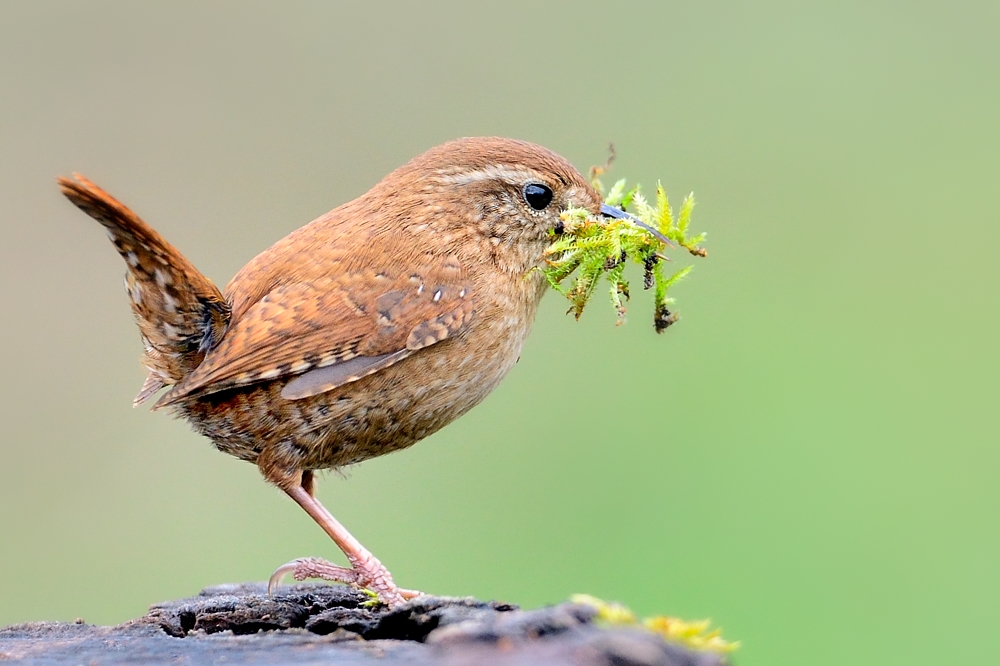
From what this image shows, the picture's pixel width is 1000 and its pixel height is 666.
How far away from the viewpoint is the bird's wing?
416cm

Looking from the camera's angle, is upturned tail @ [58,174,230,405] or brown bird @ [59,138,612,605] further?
brown bird @ [59,138,612,605]

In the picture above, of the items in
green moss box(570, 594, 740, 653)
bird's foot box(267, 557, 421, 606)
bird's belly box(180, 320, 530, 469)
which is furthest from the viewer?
bird's belly box(180, 320, 530, 469)

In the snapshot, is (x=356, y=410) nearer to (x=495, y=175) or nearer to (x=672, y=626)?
(x=495, y=175)

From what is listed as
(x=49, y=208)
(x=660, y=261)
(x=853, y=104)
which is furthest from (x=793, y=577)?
(x=49, y=208)

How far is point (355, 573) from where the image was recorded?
165 inches

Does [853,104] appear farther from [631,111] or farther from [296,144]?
[296,144]

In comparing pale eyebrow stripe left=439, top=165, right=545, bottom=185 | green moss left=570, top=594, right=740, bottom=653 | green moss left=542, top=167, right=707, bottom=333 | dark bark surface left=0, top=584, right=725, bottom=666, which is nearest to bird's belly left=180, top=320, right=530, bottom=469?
green moss left=542, top=167, right=707, bottom=333

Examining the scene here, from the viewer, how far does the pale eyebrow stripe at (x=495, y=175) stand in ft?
15.8

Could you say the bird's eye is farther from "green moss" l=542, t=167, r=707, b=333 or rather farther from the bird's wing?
the bird's wing

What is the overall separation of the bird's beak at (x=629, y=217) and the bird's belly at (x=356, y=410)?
26.6 inches

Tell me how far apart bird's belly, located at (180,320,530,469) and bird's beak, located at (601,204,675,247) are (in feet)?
2.21

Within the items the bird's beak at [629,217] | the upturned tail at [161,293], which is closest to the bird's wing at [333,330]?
the upturned tail at [161,293]

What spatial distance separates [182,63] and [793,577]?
7.12 metres

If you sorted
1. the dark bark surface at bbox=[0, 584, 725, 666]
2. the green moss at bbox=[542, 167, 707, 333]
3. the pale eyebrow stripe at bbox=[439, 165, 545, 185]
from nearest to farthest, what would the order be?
the dark bark surface at bbox=[0, 584, 725, 666] → the green moss at bbox=[542, 167, 707, 333] → the pale eyebrow stripe at bbox=[439, 165, 545, 185]
